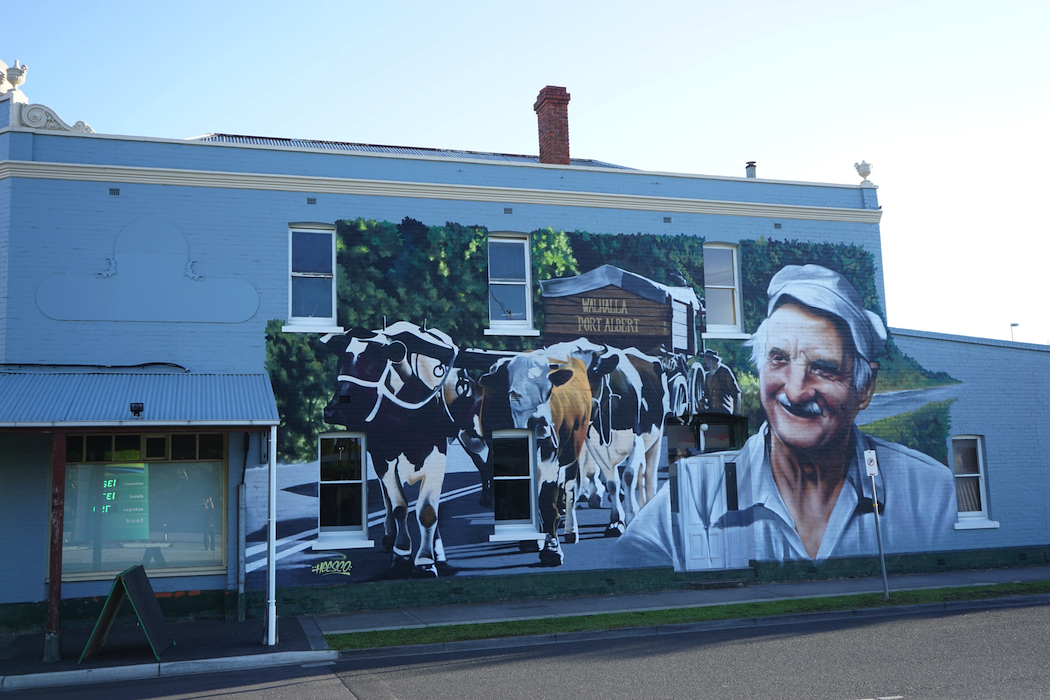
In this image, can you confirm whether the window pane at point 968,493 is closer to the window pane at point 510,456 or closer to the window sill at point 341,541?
the window pane at point 510,456

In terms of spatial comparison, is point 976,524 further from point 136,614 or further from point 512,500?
point 136,614

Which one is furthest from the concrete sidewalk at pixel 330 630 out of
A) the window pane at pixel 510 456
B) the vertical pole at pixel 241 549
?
the window pane at pixel 510 456

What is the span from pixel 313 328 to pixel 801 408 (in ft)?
31.4

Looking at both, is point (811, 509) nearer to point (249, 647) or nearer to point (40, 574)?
point (249, 647)

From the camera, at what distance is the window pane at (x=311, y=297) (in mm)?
15516

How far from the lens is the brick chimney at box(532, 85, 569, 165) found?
58.9 feet

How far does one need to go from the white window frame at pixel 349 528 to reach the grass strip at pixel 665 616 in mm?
2521

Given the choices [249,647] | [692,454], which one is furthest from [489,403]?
[249,647]

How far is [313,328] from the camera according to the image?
50.0ft

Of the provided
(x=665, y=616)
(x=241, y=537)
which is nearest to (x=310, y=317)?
(x=241, y=537)

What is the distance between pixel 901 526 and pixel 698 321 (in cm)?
596

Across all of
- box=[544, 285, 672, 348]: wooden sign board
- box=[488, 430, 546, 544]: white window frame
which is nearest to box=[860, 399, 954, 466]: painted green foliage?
box=[544, 285, 672, 348]: wooden sign board

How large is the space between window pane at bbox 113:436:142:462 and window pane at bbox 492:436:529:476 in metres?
5.95

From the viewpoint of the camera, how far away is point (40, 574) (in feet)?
44.6
